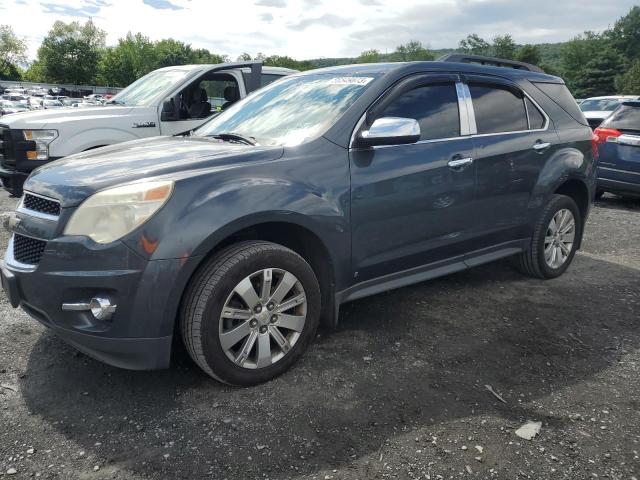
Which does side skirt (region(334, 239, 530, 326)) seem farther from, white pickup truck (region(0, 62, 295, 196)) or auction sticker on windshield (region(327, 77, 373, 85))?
white pickup truck (region(0, 62, 295, 196))

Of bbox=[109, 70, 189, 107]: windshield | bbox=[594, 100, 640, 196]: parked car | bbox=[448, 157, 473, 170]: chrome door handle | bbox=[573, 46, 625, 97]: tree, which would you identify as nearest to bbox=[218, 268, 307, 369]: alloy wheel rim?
bbox=[448, 157, 473, 170]: chrome door handle

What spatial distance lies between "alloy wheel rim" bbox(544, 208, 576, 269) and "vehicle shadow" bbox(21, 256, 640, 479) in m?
0.65

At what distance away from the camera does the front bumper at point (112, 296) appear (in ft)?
7.92

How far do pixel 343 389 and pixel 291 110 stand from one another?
1805 millimetres

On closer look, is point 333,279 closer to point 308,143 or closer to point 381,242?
point 381,242

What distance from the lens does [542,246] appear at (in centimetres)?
448

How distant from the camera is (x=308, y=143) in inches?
119

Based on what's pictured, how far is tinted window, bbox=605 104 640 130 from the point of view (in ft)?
25.7

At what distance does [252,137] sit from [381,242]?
105 centimetres

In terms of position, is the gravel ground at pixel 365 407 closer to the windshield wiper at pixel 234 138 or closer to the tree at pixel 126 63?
the windshield wiper at pixel 234 138

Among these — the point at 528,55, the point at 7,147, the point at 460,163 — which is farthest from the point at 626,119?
the point at 528,55

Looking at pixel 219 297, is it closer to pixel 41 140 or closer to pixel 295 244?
pixel 295 244

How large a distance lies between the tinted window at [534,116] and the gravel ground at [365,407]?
1.54 meters

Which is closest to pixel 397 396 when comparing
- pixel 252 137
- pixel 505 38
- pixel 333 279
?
pixel 333 279
